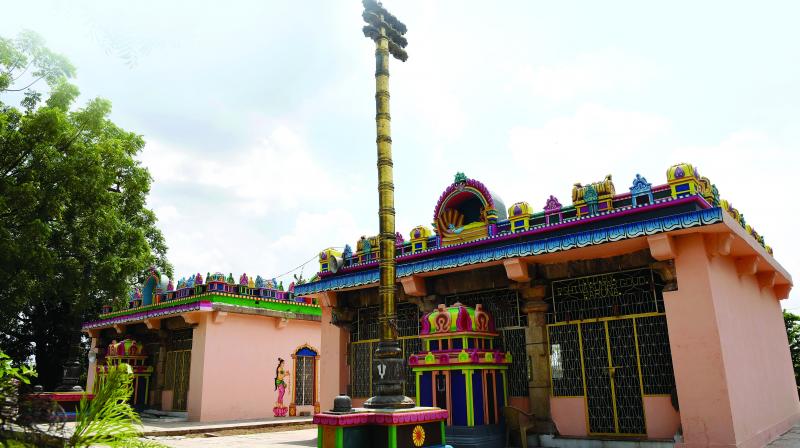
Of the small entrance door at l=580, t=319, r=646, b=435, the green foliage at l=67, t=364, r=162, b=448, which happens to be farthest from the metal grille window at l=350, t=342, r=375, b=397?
the green foliage at l=67, t=364, r=162, b=448

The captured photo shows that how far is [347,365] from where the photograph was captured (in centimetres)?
1456

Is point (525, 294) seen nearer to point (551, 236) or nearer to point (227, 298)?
point (551, 236)

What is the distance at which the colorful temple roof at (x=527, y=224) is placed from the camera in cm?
944

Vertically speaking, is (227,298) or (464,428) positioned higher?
(227,298)

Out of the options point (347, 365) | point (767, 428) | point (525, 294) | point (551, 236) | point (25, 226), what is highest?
point (25, 226)

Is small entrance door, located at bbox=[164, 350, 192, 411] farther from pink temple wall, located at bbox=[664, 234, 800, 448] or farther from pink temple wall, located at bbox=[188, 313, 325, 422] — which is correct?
pink temple wall, located at bbox=[664, 234, 800, 448]

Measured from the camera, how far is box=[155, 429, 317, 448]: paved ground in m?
12.0

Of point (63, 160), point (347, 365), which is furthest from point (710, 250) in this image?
point (63, 160)

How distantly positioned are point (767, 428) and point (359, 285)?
8.88 m

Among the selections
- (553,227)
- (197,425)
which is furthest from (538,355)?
(197,425)

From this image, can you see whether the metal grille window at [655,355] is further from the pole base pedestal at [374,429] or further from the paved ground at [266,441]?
the pole base pedestal at [374,429]

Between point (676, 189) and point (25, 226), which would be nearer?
point (676, 189)

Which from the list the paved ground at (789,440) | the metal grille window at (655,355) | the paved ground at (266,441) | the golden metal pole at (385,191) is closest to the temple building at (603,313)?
the metal grille window at (655,355)

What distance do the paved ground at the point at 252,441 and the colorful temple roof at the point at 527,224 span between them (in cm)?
367
